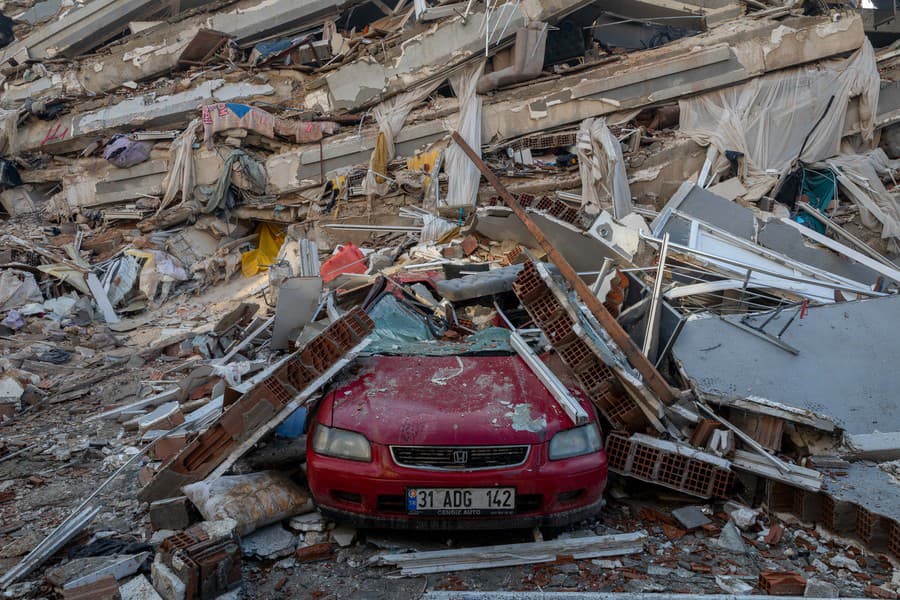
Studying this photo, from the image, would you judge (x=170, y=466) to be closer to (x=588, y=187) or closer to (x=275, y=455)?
(x=275, y=455)

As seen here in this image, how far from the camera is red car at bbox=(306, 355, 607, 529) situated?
3262 mm

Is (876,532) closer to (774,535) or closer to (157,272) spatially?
(774,535)

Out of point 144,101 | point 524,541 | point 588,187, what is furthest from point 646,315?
point 144,101

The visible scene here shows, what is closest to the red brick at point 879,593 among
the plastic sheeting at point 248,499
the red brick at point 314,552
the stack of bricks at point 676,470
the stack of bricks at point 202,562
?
the stack of bricks at point 676,470

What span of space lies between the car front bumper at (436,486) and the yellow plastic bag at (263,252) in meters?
10.7

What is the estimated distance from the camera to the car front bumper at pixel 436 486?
3.26m

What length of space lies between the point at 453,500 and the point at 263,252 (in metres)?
11.9

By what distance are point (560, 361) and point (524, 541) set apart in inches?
47.0

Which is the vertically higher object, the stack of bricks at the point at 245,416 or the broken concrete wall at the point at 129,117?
the broken concrete wall at the point at 129,117

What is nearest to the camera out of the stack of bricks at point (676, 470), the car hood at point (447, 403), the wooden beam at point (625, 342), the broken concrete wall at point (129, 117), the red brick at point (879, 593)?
the red brick at point (879, 593)

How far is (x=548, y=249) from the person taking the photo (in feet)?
18.5

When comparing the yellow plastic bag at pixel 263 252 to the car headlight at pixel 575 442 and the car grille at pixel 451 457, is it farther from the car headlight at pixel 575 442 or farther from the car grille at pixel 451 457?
the car headlight at pixel 575 442

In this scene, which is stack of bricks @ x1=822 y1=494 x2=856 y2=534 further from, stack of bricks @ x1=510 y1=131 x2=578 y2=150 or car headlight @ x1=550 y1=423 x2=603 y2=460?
stack of bricks @ x1=510 y1=131 x2=578 y2=150

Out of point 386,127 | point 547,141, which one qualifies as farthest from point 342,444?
point 386,127
